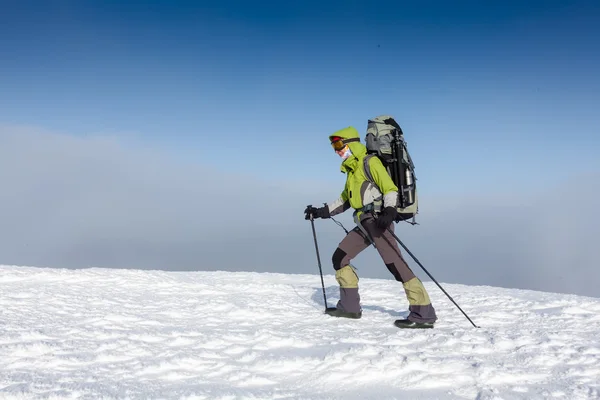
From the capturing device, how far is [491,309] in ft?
23.1

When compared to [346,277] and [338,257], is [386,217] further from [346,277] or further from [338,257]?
[346,277]

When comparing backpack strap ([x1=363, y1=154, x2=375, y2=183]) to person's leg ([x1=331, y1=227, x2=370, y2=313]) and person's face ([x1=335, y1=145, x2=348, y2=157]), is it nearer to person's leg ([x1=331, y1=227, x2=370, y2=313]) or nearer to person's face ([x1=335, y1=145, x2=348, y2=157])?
person's face ([x1=335, y1=145, x2=348, y2=157])

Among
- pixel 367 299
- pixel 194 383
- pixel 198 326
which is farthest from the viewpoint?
pixel 367 299

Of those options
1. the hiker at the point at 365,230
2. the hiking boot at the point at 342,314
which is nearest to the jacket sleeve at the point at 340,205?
the hiker at the point at 365,230

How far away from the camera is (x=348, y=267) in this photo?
247 inches

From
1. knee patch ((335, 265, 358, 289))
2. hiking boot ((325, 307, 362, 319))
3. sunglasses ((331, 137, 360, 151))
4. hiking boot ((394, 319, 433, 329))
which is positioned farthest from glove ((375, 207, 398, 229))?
hiking boot ((325, 307, 362, 319))

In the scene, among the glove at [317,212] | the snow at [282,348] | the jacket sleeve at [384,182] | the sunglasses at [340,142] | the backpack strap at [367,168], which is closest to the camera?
the snow at [282,348]

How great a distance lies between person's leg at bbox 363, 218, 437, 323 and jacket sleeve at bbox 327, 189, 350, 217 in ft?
2.01

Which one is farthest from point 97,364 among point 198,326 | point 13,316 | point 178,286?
point 178,286

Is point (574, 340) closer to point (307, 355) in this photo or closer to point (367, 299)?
point (307, 355)

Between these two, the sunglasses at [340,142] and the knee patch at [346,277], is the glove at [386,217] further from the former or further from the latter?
the sunglasses at [340,142]

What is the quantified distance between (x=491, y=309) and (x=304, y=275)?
195 inches

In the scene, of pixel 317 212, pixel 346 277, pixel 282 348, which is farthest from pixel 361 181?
pixel 282 348

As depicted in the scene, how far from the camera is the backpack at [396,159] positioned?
→ 5.74 meters
